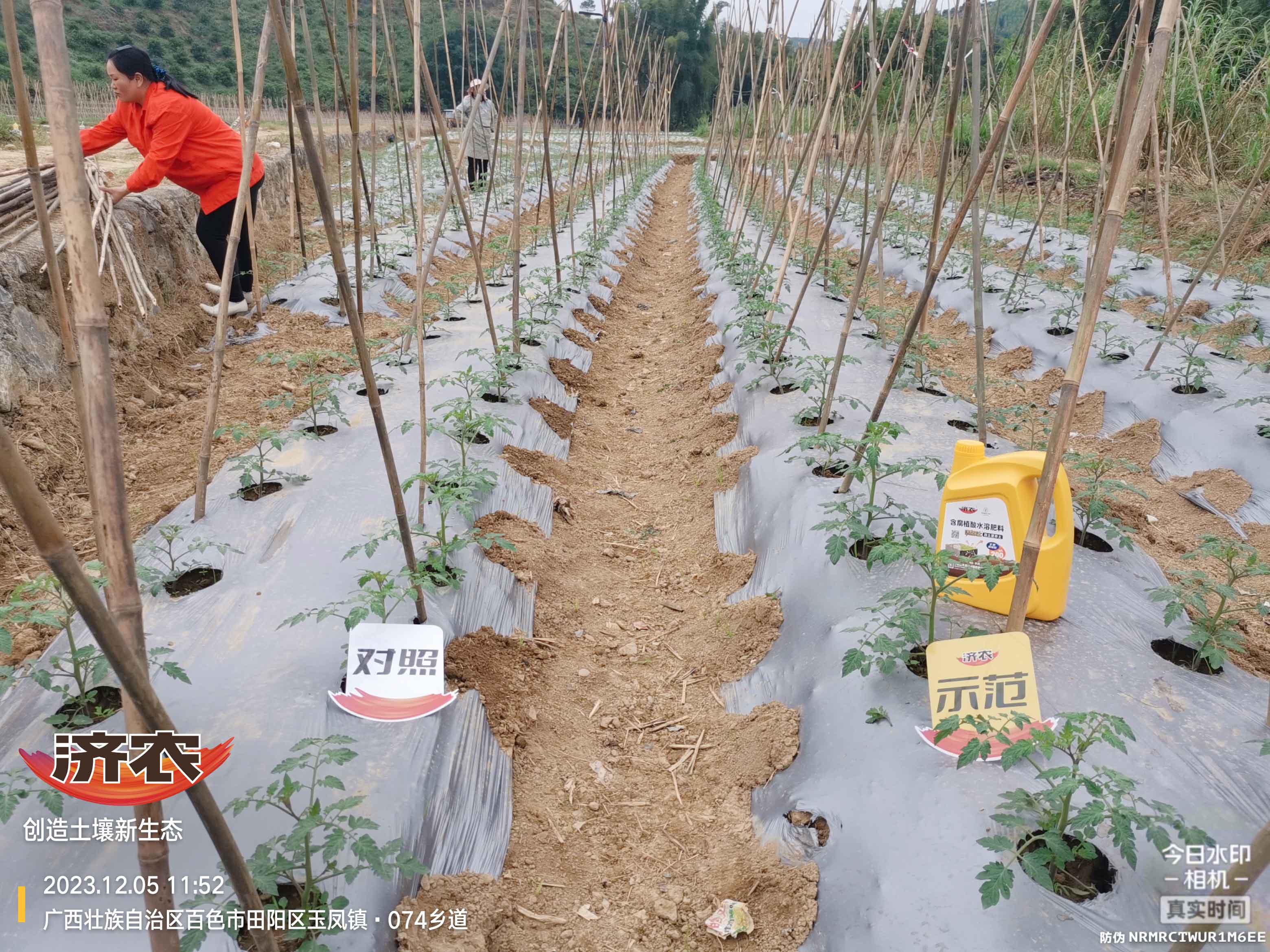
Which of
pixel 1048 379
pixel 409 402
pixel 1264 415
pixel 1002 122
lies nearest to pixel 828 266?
pixel 1048 379

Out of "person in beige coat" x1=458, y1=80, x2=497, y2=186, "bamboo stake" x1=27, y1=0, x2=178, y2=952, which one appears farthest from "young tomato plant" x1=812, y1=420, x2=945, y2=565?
"person in beige coat" x1=458, y1=80, x2=497, y2=186

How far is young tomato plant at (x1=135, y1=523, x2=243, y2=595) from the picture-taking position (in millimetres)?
2139

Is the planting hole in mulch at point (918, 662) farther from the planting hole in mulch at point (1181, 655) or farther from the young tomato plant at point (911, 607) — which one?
the planting hole in mulch at point (1181, 655)

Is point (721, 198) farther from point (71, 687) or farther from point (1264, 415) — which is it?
point (71, 687)

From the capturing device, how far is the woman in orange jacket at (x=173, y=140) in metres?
3.69

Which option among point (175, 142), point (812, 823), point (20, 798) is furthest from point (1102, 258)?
point (175, 142)

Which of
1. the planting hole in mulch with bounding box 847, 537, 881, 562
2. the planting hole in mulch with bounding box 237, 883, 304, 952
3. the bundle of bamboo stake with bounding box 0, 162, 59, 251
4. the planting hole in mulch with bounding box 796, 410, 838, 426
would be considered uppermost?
the bundle of bamboo stake with bounding box 0, 162, 59, 251

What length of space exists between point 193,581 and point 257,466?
52cm

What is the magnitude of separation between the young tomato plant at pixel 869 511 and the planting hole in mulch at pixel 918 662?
309mm

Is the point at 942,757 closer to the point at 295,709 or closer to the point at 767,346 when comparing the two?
the point at 295,709

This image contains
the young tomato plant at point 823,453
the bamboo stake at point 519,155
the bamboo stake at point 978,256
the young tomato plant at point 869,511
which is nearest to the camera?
the young tomato plant at point 869,511

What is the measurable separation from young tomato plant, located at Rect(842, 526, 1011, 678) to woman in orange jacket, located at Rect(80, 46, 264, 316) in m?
3.33

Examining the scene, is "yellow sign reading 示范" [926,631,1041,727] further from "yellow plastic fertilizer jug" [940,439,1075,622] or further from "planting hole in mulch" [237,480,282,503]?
"planting hole in mulch" [237,480,282,503]

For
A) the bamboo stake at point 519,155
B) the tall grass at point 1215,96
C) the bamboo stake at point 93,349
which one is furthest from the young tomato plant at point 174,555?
the tall grass at point 1215,96
